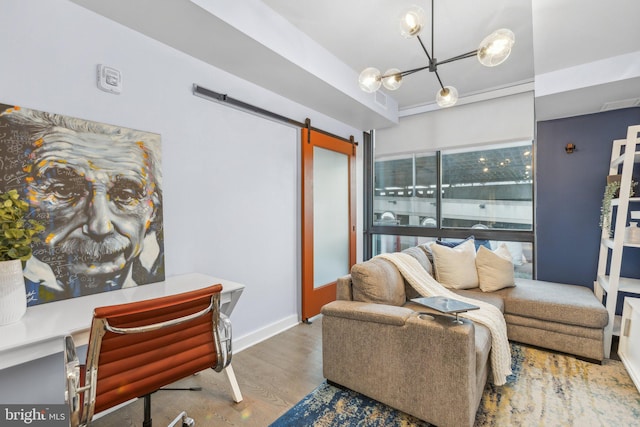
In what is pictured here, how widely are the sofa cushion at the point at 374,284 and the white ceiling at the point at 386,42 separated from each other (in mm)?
1722

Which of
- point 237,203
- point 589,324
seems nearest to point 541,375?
point 589,324

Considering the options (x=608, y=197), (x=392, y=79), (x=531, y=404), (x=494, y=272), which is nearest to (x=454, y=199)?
(x=494, y=272)

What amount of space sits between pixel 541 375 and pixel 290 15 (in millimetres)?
3268

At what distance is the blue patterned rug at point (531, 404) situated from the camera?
171 centimetres

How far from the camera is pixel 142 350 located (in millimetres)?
1283

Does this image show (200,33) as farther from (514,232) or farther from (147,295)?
(514,232)

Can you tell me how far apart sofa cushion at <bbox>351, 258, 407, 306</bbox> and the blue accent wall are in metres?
2.38

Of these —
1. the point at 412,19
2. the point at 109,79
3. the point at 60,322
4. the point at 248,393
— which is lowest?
the point at 248,393

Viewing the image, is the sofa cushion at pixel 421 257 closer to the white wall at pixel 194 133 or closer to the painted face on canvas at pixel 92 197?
the white wall at pixel 194 133

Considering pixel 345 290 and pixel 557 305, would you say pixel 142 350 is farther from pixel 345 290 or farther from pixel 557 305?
pixel 557 305

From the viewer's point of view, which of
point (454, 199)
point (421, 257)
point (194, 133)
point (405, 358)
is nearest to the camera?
point (405, 358)

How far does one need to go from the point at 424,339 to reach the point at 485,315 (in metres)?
0.74

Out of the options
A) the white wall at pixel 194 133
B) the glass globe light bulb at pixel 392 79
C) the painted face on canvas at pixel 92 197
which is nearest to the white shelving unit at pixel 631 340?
the glass globe light bulb at pixel 392 79

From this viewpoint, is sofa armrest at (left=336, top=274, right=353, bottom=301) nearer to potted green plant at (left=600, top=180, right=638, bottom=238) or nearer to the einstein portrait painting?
the einstein portrait painting
